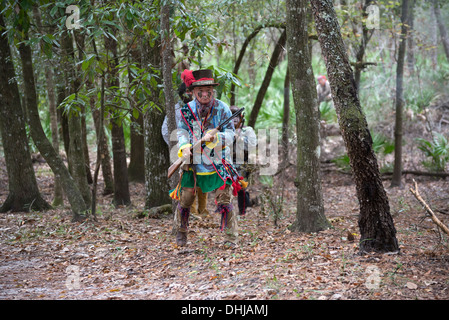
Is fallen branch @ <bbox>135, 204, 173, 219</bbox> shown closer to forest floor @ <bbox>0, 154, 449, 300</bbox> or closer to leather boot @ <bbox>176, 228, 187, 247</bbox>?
forest floor @ <bbox>0, 154, 449, 300</bbox>

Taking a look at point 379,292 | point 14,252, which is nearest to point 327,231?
point 379,292

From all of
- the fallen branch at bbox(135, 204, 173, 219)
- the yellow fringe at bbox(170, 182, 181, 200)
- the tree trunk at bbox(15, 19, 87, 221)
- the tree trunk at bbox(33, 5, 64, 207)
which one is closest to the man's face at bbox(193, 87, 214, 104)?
the yellow fringe at bbox(170, 182, 181, 200)

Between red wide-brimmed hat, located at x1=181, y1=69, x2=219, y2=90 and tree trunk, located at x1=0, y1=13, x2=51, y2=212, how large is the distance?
3631 mm

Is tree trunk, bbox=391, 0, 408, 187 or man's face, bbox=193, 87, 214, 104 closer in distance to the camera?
man's face, bbox=193, 87, 214, 104

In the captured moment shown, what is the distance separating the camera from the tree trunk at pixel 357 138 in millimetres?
3680

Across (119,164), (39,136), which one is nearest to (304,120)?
(39,136)

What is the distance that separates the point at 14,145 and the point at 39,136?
1.63m

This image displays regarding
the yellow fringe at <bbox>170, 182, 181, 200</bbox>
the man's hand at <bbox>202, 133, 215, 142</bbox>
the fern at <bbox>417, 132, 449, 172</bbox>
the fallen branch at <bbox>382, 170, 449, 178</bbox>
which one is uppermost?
the man's hand at <bbox>202, 133, 215, 142</bbox>

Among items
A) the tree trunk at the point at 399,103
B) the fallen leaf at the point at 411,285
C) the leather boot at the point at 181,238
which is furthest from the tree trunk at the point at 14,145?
the tree trunk at the point at 399,103

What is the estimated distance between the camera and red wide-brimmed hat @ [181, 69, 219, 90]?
475 centimetres

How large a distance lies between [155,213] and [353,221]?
2830 millimetres

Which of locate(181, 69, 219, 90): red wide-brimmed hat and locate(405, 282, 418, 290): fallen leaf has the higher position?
locate(181, 69, 219, 90): red wide-brimmed hat

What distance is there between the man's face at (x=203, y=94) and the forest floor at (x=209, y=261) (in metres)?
1.65
